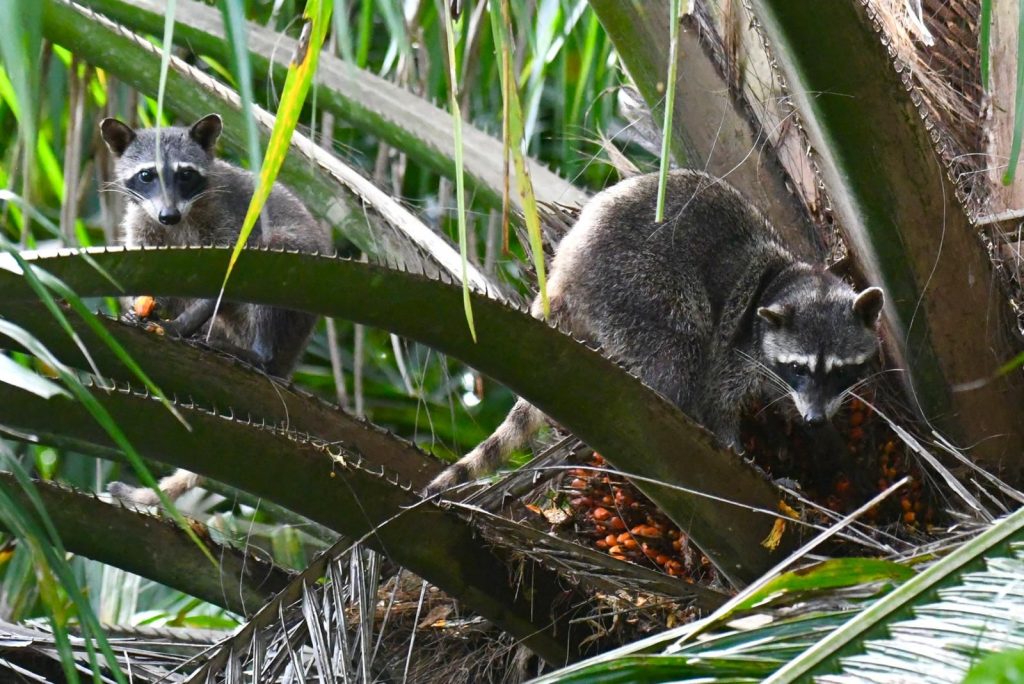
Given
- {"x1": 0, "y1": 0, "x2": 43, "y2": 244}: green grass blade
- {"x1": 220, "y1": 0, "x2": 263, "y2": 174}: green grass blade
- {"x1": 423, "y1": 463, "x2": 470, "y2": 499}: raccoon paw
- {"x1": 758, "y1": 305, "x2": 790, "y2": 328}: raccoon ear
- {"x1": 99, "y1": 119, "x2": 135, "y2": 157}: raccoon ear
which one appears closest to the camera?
{"x1": 0, "y1": 0, "x2": 43, "y2": 244}: green grass blade

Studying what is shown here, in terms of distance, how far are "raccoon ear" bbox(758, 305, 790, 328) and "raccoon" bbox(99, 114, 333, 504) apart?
1.82 meters

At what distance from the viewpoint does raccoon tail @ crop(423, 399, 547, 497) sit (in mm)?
3998

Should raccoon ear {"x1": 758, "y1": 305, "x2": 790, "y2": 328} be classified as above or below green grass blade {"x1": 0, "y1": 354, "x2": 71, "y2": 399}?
below

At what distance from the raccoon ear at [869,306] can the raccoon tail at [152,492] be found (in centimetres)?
221

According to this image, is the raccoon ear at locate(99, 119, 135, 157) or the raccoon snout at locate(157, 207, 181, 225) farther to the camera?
the raccoon ear at locate(99, 119, 135, 157)

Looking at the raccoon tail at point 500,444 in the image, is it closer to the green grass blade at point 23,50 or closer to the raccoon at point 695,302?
the raccoon at point 695,302

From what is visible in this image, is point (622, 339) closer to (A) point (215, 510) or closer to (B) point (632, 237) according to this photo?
(B) point (632, 237)

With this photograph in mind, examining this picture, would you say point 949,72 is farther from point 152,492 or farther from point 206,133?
point 206,133

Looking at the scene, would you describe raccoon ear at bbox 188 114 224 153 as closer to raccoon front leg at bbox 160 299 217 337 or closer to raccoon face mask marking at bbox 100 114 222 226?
raccoon face mask marking at bbox 100 114 222 226

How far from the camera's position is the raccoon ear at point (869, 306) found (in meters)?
4.07

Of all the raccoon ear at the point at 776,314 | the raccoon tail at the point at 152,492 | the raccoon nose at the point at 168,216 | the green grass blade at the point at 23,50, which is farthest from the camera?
the raccoon nose at the point at 168,216

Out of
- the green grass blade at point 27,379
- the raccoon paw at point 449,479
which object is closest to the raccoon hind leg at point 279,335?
the raccoon paw at point 449,479

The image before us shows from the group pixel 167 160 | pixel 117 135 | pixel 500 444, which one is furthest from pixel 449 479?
pixel 117 135

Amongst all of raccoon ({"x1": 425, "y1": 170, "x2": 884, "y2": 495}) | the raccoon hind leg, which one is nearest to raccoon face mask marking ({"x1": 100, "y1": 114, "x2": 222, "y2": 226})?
the raccoon hind leg
